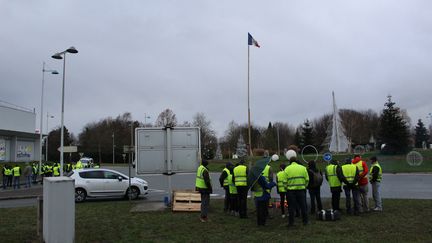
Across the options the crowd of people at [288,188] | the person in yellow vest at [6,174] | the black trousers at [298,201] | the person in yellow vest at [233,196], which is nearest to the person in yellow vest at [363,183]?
the crowd of people at [288,188]

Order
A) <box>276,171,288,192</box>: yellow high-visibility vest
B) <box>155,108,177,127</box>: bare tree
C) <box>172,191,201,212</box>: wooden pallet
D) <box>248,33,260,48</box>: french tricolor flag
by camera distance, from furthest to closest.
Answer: <box>155,108,177,127</box>: bare tree < <box>248,33,260,48</box>: french tricolor flag < <box>172,191,201,212</box>: wooden pallet < <box>276,171,288,192</box>: yellow high-visibility vest

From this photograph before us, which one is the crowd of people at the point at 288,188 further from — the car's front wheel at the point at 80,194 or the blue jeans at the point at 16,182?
the blue jeans at the point at 16,182

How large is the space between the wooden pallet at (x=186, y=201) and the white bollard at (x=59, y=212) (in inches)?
250

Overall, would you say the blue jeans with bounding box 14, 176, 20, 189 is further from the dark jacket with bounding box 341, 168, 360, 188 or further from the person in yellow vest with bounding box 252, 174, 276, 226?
the dark jacket with bounding box 341, 168, 360, 188

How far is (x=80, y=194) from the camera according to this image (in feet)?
62.6

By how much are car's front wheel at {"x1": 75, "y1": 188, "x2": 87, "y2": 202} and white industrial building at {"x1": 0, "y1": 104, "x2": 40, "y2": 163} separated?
46136 mm

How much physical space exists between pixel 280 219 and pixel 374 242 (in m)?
3.90

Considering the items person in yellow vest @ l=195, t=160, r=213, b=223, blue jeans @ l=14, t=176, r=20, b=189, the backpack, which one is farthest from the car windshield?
blue jeans @ l=14, t=176, r=20, b=189

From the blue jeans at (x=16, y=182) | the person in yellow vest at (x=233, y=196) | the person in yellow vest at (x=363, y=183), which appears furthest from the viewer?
the blue jeans at (x=16, y=182)

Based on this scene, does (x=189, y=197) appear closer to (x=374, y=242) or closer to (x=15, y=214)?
(x=15, y=214)

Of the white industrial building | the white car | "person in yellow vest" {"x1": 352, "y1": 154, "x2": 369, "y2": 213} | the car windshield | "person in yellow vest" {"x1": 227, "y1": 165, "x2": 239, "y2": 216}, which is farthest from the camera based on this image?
the white industrial building

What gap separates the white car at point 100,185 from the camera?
19141 millimetres

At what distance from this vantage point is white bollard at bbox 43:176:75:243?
8094 millimetres

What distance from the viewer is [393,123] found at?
57125mm
